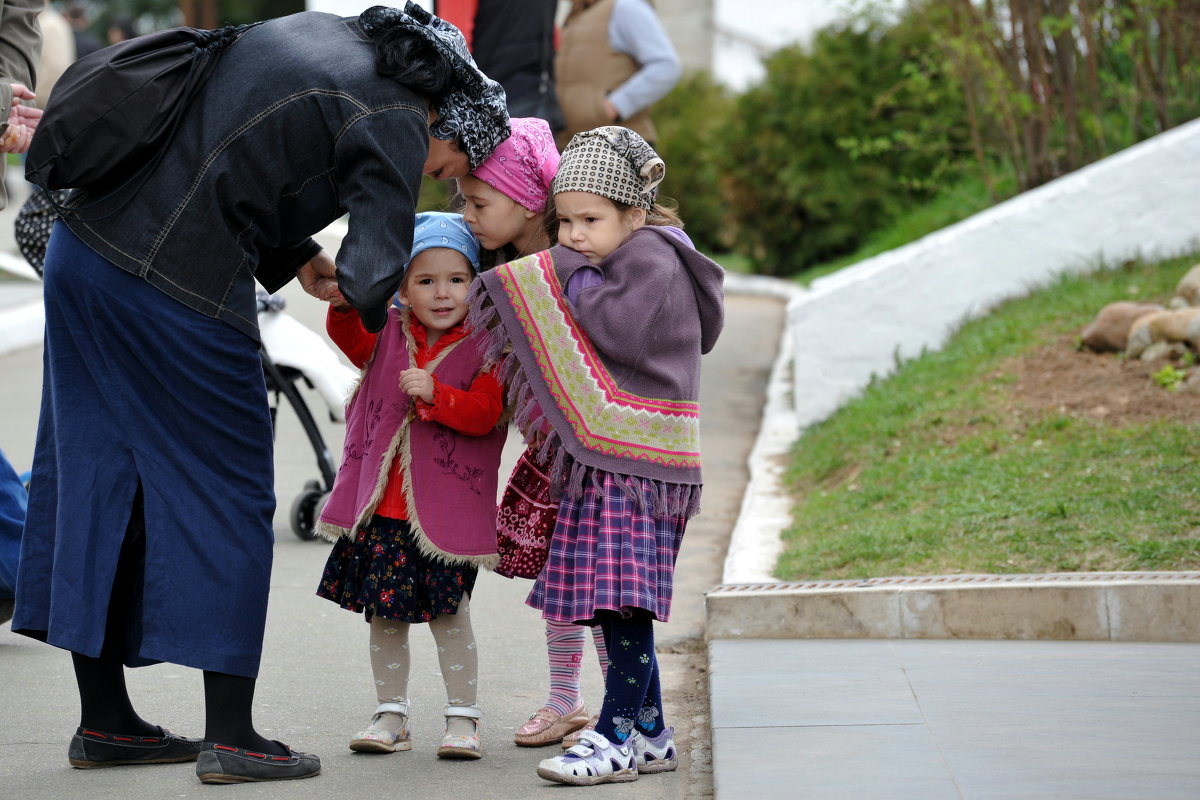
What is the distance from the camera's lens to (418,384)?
3.51 m

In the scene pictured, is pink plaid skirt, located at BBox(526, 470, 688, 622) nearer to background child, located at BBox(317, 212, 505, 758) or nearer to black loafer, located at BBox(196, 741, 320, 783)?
background child, located at BBox(317, 212, 505, 758)

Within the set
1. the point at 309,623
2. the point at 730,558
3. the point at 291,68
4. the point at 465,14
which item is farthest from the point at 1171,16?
the point at 291,68

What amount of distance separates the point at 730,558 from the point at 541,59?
9.65 feet

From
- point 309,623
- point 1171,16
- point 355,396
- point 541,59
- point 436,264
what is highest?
point 1171,16

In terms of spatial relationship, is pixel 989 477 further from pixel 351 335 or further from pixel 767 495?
pixel 351 335

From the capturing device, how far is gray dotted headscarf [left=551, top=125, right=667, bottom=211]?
3396mm

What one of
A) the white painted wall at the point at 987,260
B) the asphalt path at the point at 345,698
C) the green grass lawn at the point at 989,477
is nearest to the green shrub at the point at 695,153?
the white painted wall at the point at 987,260

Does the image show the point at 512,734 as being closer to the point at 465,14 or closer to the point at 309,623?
the point at 309,623

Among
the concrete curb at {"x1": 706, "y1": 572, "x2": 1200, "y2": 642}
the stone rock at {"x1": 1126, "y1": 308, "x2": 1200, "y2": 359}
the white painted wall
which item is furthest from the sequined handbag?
the white painted wall

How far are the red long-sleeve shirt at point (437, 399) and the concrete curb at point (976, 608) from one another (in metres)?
1.29

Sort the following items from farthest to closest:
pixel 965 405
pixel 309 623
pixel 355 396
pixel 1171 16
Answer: pixel 1171 16
pixel 965 405
pixel 309 623
pixel 355 396

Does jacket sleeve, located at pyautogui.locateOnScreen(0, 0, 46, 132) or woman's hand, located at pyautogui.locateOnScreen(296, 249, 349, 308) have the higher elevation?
jacket sleeve, located at pyautogui.locateOnScreen(0, 0, 46, 132)

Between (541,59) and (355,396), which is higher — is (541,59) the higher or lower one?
the higher one

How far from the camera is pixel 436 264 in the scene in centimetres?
365
